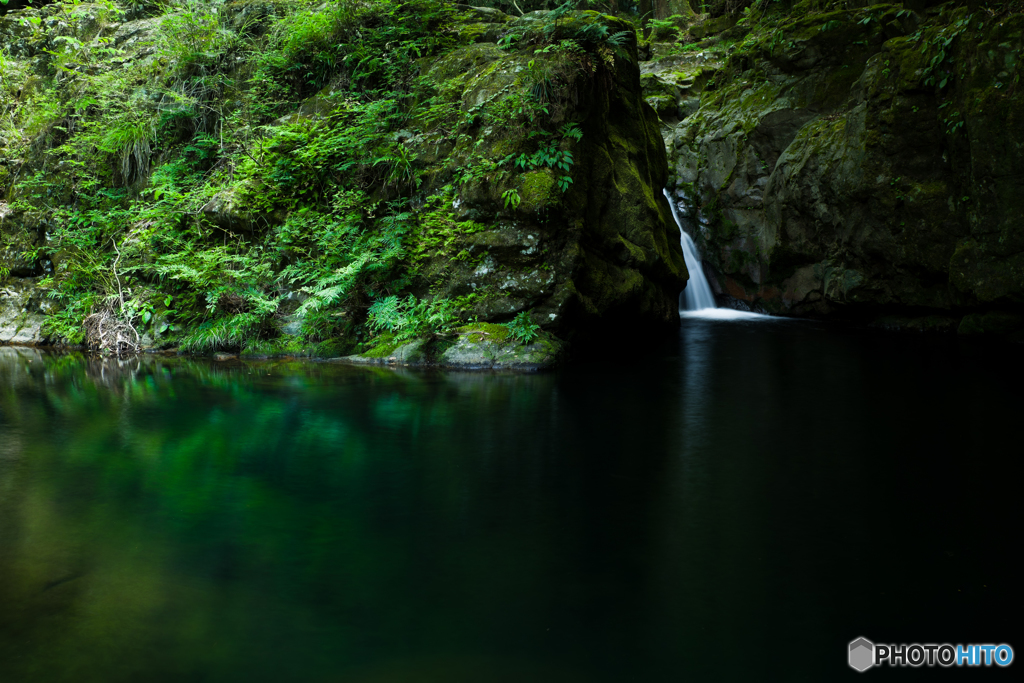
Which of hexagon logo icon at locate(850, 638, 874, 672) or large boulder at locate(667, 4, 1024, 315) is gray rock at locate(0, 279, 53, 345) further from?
large boulder at locate(667, 4, 1024, 315)

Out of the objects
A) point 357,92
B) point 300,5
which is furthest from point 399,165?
point 300,5

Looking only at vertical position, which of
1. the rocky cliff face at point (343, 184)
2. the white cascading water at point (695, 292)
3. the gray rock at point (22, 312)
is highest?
the rocky cliff face at point (343, 184)

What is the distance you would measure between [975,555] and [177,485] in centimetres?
478

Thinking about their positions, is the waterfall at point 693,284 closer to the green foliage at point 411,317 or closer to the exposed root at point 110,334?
the green foliage at point 411,317

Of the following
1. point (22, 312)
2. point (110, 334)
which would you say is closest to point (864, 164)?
point (110, 334)

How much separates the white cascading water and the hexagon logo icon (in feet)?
40.2

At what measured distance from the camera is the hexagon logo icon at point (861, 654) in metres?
2.44

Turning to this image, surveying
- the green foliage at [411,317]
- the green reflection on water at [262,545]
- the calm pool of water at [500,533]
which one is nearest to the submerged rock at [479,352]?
the green foliage at [411,317]

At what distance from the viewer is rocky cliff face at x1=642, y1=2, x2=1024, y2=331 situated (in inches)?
355

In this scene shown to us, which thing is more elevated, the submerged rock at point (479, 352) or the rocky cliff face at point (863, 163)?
the rocky cliff face at point (863, 163)

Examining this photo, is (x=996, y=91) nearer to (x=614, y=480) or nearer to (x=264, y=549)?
(x=614, y=480)

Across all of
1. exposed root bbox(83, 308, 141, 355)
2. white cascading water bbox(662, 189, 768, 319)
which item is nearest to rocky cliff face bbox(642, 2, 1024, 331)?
white cascading water bbox(662, 189, 768, 319)

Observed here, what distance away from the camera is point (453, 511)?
390 cm

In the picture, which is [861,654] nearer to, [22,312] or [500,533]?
[500,533]
